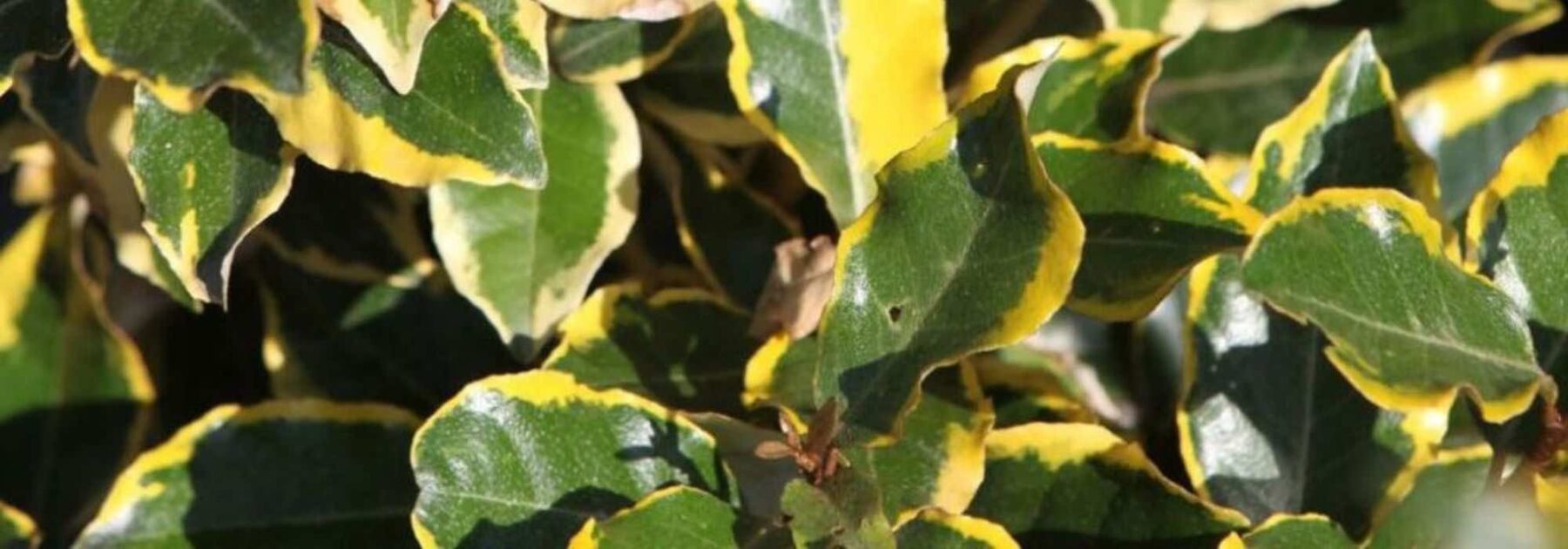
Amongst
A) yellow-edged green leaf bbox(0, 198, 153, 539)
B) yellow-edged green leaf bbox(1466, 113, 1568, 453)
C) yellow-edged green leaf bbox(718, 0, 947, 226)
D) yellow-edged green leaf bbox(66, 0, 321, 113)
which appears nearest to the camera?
yellow-edged green leaf bbox(66, 0, 321, 113)

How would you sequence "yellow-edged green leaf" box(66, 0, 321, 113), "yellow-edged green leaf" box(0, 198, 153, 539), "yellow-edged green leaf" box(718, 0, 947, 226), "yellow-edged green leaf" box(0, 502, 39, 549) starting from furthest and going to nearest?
"yellow-edged green leaf" box(0, 198, 153, 539) < "yellow-edged green leaf" box(0, 502, 39, 549) < "yellow-edged green leaf" box(718, 0, 947, 226) < "yellow-edged green leaf" box(66, 0, 321, 113)

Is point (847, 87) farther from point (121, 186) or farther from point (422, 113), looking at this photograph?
point (121, 186)

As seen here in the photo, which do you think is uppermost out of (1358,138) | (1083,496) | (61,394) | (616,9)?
(616,9)

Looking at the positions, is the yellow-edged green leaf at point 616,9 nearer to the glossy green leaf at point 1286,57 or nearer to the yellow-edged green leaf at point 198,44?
the yellow-edged green leaf at point 198,44

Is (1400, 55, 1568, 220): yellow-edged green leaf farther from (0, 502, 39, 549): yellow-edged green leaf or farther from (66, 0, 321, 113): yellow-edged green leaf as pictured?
(0, 502, 39, 549): yellow-edged green leaf

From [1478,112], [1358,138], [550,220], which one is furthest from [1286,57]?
[550,220]

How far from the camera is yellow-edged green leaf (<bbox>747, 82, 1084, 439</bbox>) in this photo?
807mm

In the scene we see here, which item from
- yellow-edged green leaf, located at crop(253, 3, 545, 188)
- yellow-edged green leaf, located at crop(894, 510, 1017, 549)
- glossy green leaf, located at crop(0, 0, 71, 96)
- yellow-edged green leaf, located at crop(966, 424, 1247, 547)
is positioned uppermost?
glossy green leaf, located at crop(0, 0, 71, 96)

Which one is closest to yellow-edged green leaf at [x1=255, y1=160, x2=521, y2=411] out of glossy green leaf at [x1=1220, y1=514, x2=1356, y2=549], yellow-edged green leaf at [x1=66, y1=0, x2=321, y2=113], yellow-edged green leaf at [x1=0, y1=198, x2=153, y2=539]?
yellow-edged green leaf at [x1=0, y1=198, x2=153, y2=539]

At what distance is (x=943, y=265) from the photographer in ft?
2.75

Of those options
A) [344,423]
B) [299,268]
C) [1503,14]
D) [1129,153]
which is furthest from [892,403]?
[1503,14]

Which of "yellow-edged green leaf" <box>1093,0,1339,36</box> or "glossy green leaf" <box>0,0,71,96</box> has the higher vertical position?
"glossy green leaf" <box>0,0,71,96</box>

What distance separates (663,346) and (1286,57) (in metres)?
0.49

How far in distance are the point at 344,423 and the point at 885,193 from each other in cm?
36
